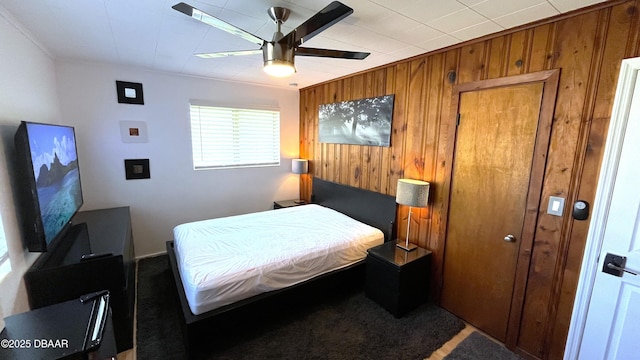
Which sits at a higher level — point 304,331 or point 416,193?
point 416,193

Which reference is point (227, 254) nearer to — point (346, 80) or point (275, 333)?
point (275, 333)

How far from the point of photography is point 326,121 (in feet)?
12.6

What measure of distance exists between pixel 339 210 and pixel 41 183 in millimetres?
2931

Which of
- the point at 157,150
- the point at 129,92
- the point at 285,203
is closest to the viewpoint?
the point at 129,92

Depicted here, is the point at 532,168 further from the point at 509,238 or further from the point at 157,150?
the point at 157,150

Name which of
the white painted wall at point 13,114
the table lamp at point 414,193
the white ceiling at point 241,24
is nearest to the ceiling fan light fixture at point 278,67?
the white ceiling at point 241,24

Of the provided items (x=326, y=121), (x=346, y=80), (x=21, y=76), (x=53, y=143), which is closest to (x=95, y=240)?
(x=53, y=143)

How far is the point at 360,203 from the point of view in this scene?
11.0 feet

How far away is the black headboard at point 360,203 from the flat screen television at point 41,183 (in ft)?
9.29

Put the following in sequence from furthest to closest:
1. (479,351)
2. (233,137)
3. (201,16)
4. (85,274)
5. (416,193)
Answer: (233,137), (416,193), (479,351), (85,274), (201,16)

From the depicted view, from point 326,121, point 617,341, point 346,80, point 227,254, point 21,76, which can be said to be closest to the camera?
point 617,341

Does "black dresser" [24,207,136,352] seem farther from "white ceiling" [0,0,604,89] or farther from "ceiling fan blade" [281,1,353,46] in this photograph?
"ceiling fan blade" [281,1,353,46]

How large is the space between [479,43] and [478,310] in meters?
2.26

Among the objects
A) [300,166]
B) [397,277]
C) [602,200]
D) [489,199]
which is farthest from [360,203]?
[602,200]
